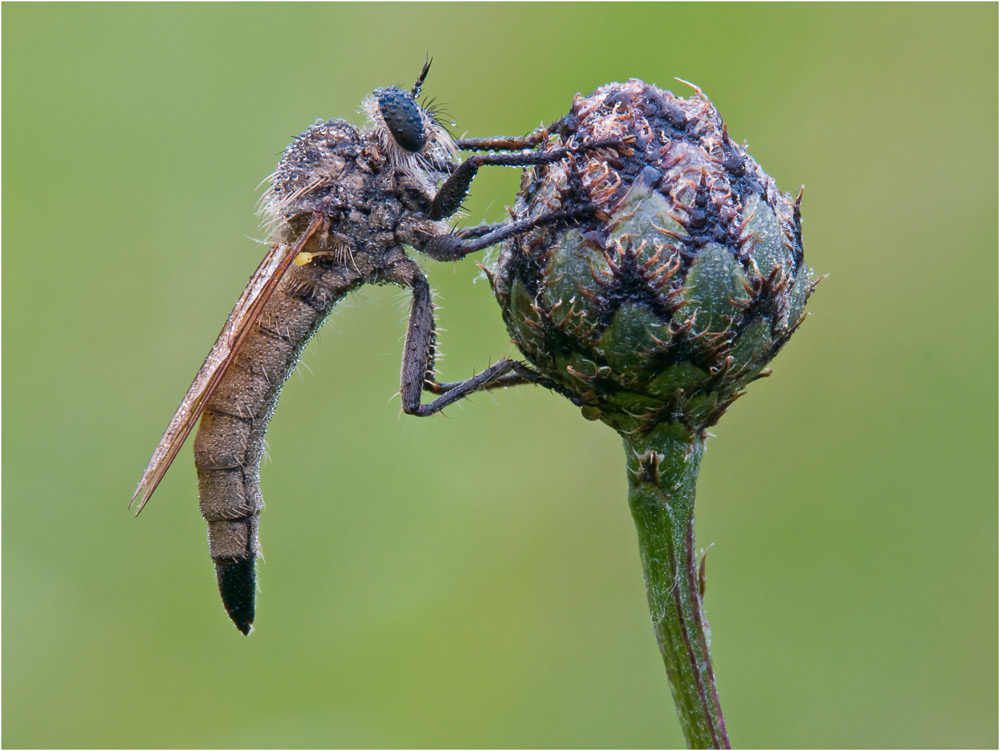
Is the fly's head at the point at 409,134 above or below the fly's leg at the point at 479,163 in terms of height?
above

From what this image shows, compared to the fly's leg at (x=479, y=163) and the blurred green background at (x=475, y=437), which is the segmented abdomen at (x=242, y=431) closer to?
the blurred green background at (x=475, y=437)

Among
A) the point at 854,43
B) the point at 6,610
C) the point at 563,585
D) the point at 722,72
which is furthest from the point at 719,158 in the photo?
the point at 6,610

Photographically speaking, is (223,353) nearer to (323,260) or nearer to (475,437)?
(323,260)

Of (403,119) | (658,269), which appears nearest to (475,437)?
(403,119)

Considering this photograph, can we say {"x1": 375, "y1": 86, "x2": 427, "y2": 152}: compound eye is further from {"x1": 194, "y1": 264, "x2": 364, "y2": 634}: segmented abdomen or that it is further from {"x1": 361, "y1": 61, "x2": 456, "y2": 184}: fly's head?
{"x1": 194, "y1": 264, "x2": 364, "y2": 634}: segmented abdomen

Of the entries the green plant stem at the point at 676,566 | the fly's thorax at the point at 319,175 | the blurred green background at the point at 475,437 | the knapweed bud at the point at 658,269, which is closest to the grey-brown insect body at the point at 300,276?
the fly's thorax at the point at 319,175

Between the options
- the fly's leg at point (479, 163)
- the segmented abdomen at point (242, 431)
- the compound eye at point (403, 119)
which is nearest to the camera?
the fly's leg at point (479, 163)
